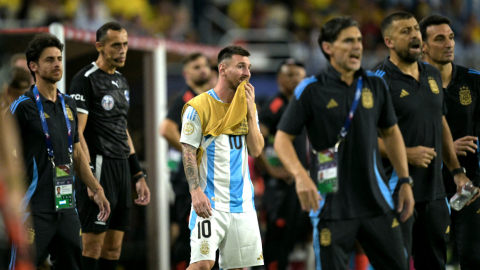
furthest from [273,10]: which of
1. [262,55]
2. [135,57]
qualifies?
[135,57]

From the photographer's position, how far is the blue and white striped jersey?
4.46 m

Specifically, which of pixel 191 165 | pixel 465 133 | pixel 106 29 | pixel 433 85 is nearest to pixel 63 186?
pixel 191 165

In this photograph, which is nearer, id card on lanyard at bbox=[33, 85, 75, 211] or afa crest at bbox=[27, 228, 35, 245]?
afa crest at bbox=[27, 228, 35, 245]

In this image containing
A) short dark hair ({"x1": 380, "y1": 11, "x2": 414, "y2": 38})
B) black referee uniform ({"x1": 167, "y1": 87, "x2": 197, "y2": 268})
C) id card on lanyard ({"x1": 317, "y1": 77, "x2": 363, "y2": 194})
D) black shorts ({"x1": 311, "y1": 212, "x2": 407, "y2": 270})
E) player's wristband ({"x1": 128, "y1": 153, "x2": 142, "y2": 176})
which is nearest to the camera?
black shorts ({"x1": 311, "y1": 212, "x2": 407, "y2": 270})

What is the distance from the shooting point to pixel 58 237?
4.62 metres

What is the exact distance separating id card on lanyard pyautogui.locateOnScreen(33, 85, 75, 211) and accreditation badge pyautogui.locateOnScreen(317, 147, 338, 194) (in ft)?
6.41

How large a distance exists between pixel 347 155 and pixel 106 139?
2.25 meters

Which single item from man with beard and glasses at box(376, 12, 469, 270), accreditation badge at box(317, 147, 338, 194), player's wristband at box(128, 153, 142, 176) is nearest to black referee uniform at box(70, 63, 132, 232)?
player's wristband at box(128, 153, 142, 176)

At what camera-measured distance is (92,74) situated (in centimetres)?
540

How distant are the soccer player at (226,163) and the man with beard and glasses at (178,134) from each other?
237 cm

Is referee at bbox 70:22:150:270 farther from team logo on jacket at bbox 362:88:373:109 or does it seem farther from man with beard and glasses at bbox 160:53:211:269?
team logo on jacket at bbox 362:88:373:109

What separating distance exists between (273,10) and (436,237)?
1198 centimetres

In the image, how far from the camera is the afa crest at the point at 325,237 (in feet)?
14.7

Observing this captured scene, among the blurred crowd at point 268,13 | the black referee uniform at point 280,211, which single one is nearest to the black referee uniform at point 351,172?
the black referee uniform at point 280,211
